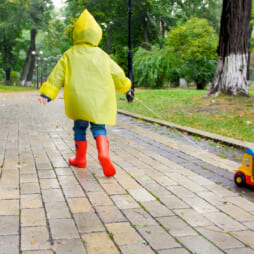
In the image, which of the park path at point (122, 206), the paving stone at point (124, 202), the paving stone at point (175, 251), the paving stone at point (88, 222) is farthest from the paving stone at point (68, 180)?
the paving stone at point (175, 251)

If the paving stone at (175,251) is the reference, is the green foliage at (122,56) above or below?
above

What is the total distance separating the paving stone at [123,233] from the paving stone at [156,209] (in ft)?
1.18

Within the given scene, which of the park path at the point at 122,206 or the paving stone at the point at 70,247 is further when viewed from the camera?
the park path at the point at 122,206

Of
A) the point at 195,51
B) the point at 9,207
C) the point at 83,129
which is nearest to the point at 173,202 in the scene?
the point at 9,207

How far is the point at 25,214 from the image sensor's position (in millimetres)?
3240

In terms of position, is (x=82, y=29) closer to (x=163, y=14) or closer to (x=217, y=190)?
(x=217, y=190)

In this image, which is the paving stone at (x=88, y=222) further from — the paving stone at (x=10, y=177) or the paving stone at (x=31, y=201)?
the paving stone at (x=10, y=177)

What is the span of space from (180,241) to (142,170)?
2.19m

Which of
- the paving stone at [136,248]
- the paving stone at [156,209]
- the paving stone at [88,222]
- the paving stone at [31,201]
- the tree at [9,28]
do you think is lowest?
the paving stone at [156,209]

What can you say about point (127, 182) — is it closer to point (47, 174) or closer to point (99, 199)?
point (99, 199)

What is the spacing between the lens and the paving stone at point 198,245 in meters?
2.63

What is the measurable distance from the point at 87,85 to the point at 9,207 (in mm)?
1691

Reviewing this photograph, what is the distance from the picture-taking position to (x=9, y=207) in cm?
342

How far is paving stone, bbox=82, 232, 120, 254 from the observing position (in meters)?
2.59
